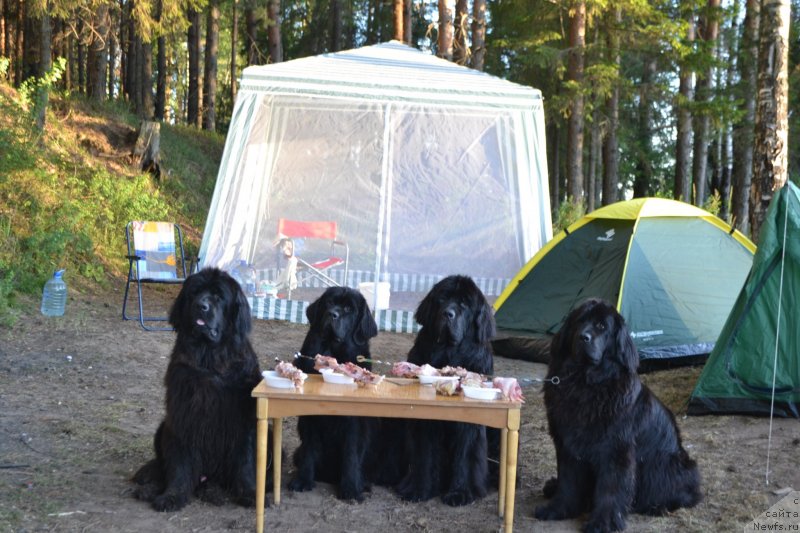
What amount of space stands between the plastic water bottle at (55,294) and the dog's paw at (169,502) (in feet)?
18.4

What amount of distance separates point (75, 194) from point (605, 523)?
10.7 meters

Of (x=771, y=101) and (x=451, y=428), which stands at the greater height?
(x=771, y=101)

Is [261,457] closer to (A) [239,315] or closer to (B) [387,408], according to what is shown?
(B) [387,408]

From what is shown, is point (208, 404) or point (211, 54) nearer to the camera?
point (208, 404)

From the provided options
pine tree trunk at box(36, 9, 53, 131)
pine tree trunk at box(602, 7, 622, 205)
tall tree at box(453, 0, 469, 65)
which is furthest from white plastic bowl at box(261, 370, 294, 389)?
pine tree trunk at box(602, 7, 622, 205)

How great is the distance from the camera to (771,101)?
8.40 metres

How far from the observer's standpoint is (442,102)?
10453 mm

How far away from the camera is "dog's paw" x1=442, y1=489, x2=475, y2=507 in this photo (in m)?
4.55

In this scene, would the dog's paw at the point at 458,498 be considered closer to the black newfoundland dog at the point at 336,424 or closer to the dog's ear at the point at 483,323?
the black newfoundland dog at the point at 336,424

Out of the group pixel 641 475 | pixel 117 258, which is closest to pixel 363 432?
pixel 641 475

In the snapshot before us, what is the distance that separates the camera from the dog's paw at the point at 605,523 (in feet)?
13.4

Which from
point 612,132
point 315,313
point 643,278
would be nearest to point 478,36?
point 612,132

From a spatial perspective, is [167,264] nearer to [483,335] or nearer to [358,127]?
[358,127]

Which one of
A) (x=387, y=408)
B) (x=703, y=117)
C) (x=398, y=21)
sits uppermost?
(x=398, y=21)
